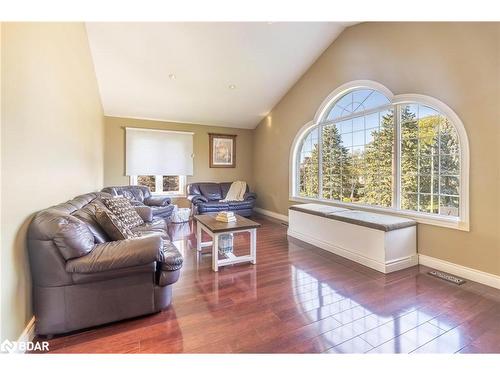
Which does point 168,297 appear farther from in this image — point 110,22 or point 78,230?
point 110,22

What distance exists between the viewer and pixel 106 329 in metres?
1.82

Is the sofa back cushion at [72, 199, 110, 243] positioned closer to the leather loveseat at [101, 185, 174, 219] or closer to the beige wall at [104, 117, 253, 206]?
the leather loveseat at [101, 185, 174, 219]

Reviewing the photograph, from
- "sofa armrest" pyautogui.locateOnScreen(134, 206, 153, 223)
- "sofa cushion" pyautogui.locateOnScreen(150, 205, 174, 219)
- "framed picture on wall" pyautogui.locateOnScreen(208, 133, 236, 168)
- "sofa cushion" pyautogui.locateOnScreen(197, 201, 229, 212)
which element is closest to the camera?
"sofa armrest" pyautogui.locateOnScreen(134, 206, 153, 223)

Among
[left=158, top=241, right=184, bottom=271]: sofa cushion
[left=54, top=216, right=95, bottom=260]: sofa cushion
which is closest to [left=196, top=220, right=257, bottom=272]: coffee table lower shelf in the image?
[left=158, top=241, right=184, bottom=271]: sofa cushion

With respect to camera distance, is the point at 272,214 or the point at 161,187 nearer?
the point at 272,214

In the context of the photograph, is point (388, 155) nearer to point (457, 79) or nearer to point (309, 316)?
point (457, 79)

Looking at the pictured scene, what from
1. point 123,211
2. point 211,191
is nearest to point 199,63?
point 123,211

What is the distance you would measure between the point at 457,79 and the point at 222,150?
5.42m

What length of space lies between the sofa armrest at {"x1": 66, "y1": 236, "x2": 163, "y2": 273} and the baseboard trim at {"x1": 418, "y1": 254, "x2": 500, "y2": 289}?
3.19m

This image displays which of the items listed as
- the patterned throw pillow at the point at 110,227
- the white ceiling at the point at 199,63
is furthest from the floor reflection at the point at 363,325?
the white ceiling at the point at 199,63

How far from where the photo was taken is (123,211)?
303 centimetres

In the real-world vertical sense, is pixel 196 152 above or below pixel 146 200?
above

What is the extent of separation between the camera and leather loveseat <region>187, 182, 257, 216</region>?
587cm
